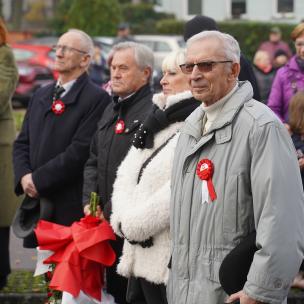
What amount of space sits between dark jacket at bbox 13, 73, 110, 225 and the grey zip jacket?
2441 millimetres

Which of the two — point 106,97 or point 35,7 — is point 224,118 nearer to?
point 106,97

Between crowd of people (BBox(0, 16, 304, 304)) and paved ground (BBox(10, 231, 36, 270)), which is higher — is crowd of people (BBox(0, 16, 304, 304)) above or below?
above

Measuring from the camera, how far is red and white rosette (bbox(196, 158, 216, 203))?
4.07m

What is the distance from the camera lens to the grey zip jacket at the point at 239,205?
3.85 meters

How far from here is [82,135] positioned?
6773 millimetres

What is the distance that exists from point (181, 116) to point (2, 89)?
241 centimetres

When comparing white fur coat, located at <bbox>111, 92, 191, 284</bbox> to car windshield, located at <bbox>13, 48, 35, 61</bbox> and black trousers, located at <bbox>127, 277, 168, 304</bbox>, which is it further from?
car windshield, located at <bbox>13, 48, 35, 61</bbox>

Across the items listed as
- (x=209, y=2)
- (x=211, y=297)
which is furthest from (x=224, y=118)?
(x=209, y=2)

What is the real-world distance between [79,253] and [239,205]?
214 cm

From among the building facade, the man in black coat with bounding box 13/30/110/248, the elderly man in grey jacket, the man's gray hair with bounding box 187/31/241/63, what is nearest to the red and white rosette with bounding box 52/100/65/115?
the man in black coat with bounding box 13/30/110/248

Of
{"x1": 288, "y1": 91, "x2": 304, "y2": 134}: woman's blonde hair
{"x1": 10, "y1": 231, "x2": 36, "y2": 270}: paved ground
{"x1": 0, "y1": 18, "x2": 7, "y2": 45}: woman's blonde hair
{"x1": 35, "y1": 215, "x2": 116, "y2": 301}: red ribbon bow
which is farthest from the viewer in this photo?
{"x1": 10, "y1": 231, "x2": 36, "y2": 270}: paved ground

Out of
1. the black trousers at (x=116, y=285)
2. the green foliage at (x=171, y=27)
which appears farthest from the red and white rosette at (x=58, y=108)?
the green foliage at (x=171, y=27)

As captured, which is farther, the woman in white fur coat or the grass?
the grass

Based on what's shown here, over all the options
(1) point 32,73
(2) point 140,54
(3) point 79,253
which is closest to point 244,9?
(1) point 32,73
